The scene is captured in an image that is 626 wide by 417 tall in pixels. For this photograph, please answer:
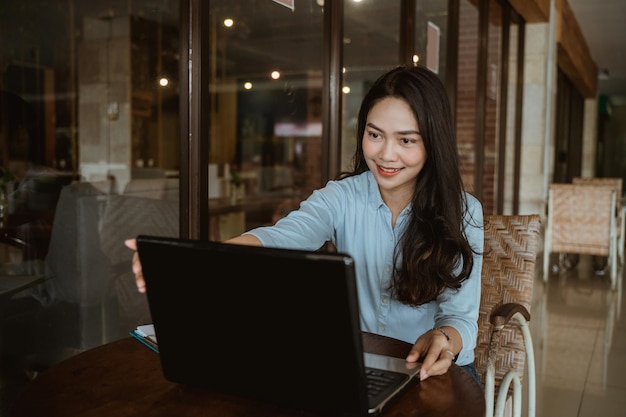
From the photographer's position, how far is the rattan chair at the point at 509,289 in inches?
72.4

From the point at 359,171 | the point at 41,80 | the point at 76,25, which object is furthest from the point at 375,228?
the point at 76,25

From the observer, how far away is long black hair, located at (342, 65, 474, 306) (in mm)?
1433

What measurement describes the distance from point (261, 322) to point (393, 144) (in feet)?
2.25

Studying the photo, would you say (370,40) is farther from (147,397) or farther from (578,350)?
(147,397)

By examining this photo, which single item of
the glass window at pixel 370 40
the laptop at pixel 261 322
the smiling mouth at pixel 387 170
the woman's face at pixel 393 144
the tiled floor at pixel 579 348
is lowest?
the tiled floor at pixel 579 348

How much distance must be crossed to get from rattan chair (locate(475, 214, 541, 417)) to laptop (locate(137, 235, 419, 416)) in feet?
3.10

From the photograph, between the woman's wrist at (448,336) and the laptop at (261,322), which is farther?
the woman's wrist at (448,336)

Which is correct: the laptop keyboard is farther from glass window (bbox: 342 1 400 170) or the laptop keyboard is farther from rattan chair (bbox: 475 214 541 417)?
glass window (bbox: 342 1 400 170)

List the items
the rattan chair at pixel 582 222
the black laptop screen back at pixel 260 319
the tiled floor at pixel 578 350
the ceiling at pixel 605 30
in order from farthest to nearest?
the ceiling at pixel 605 30
the rattan chair at pixel 582 222
the tiled floor at pixel 578 350
the black laptop screen back at pixel 260 319

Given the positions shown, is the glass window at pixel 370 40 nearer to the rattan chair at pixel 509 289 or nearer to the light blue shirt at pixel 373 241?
the rattan chair at pixel 509 289

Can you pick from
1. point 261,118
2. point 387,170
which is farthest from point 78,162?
point 261,118

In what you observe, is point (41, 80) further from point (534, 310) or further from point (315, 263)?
point (315, 263)

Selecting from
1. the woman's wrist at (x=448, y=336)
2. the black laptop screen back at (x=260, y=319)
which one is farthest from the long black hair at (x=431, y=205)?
the black laptop screen back at (x=260, y=319)

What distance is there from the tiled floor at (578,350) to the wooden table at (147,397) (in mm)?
1135
